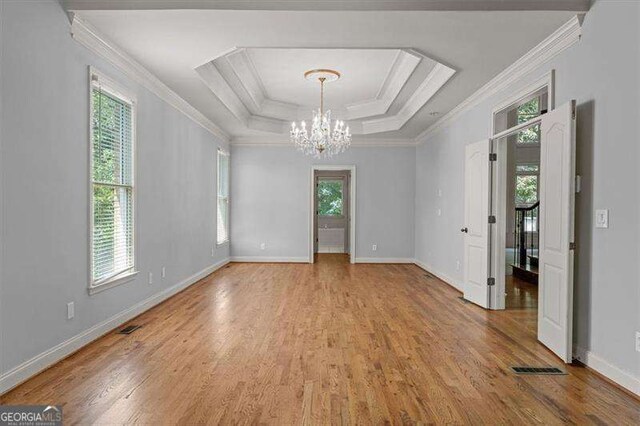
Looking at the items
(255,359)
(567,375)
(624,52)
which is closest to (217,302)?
(255,359)

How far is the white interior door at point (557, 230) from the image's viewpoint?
10.6 feet

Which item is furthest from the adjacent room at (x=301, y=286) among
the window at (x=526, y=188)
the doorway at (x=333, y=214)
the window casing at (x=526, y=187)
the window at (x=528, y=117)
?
the window at (x=526, y=188)

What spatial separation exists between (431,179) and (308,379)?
18.8 ft

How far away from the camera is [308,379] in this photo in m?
2.87

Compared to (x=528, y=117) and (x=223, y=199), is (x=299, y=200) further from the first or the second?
(x=528, y=117)

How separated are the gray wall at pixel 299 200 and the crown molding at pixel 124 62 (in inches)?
108

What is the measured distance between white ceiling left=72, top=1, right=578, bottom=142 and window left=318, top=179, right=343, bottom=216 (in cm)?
553

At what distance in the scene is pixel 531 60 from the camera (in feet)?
13.3

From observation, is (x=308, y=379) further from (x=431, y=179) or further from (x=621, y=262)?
(x=431, y=179)

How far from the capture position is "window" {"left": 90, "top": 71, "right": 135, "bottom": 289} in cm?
375

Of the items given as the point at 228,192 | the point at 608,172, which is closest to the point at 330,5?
the point at 608,172

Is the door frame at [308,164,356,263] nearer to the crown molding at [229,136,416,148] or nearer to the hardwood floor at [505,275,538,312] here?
the crown molding at [229,136,416,148]

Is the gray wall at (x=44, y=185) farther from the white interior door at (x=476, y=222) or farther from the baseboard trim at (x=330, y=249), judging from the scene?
the baseboard trim at (x=330, y=249)

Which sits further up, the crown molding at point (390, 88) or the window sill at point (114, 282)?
the crown molding at point (390, 88)
